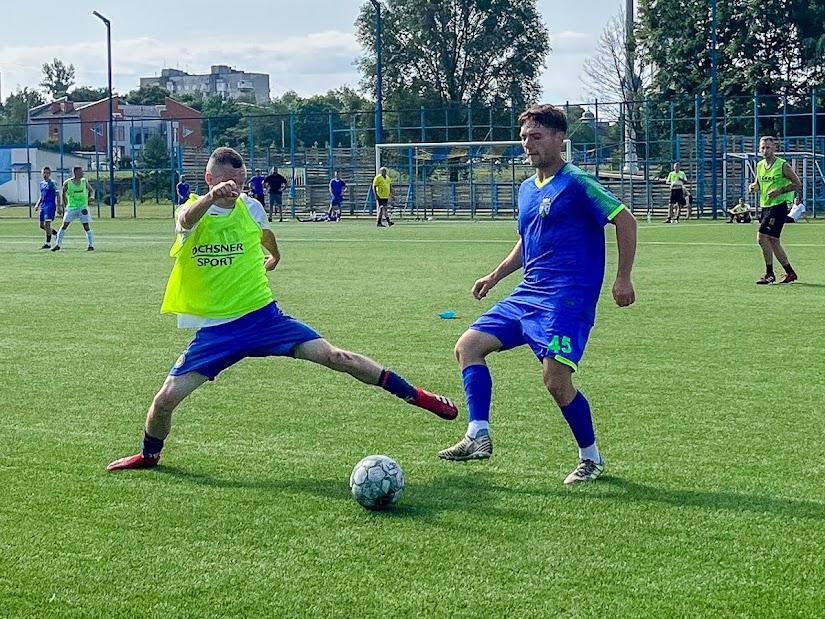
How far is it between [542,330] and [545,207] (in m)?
0.62

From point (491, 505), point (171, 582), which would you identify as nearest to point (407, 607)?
point (171, 582)

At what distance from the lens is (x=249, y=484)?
591cm

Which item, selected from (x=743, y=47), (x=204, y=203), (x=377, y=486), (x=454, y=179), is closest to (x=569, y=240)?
(x=377, y=486)

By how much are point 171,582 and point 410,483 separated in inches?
66.1

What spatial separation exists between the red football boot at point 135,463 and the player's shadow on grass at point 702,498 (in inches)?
84.8

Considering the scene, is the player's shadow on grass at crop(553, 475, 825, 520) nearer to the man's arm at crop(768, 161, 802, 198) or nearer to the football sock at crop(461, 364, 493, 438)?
the football sock at crop(461, 364, 493, 438)

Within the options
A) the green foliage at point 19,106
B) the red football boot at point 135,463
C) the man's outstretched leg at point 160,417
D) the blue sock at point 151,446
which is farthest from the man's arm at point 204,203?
the green foliage at point 19,106

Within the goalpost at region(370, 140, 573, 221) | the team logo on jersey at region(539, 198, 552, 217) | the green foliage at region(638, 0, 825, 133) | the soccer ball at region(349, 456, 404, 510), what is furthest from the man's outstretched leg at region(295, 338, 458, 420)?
the green foliage at region(638, 0, 825, 133)

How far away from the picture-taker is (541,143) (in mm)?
5844

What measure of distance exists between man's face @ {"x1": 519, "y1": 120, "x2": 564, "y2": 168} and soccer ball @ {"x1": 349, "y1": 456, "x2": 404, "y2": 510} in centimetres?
167

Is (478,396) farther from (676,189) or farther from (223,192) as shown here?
(676,189)

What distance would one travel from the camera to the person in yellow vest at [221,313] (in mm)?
6180

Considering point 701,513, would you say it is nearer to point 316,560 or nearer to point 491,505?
point 491,505

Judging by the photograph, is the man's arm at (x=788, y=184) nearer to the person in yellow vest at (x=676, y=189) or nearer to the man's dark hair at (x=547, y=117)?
the man's dark hair at (x=547, y=117)
